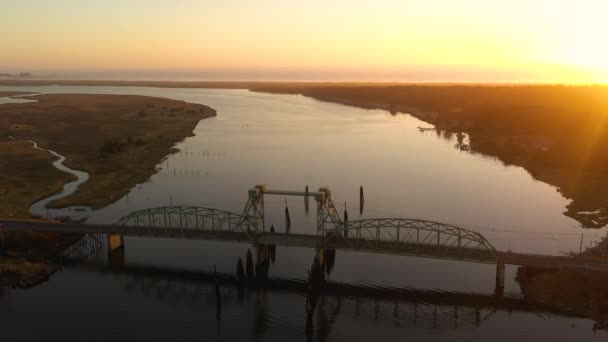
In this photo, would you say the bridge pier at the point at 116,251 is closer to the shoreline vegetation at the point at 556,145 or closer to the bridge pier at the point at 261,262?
the bridge pier at the point at 261,262

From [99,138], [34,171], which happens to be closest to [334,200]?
[34,171]

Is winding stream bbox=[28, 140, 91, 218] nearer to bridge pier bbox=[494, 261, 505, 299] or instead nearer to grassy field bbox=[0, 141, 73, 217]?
grassy field bbox=[0, 141, 73, 217]

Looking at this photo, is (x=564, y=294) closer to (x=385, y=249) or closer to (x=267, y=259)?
(x=385, y=249)

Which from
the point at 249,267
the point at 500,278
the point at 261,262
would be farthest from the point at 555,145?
the point at 249,267

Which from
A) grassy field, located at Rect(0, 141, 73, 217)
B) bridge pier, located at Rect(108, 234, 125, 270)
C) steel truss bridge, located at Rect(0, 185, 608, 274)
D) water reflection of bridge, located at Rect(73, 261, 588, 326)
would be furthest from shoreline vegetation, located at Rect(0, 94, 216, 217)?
water reflection of bridge, located at Rect(73, 261, 588, 326)

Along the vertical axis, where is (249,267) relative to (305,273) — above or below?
above

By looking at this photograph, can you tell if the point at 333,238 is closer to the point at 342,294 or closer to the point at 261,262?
the point at 342,294

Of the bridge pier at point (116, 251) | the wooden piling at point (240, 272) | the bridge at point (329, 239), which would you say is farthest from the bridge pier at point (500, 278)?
the bridge pier at point (116, 251)
